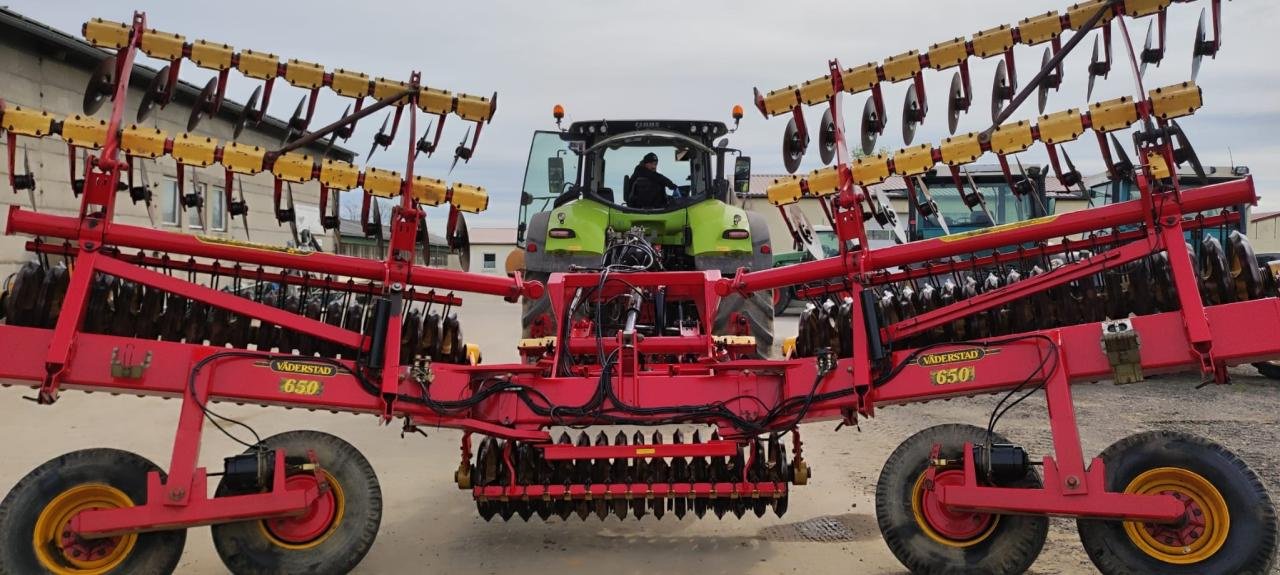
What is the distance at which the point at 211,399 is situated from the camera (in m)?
3.96

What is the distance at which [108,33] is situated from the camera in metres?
4.19

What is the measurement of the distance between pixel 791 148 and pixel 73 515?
3.41 meters

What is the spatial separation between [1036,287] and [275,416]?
659cm

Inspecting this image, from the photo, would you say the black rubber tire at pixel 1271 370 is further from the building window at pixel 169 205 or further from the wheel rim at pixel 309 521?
the building window at pixel 169 205

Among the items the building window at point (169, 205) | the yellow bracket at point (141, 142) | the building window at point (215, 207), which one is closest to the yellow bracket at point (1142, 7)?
the yellow bracket at point (141, 142)

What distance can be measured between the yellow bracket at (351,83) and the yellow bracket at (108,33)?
2.91 ft

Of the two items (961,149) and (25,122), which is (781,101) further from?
(25,122)

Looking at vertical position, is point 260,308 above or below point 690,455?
above

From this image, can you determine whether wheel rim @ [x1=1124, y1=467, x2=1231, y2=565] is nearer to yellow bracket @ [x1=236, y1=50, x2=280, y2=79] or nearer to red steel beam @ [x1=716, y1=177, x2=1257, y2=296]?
red steel beam @ [x1=716, y1=177, x2=1257, y2=296]

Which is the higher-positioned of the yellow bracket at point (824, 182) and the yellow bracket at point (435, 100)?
the yellow bracket at point (435, 100)

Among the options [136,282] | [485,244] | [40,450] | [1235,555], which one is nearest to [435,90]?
Result: [136,282]

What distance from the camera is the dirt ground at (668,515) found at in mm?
4320

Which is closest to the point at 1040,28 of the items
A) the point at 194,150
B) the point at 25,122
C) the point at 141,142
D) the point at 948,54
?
the point at 948,54

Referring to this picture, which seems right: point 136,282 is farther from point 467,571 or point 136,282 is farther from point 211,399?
point 467,571
